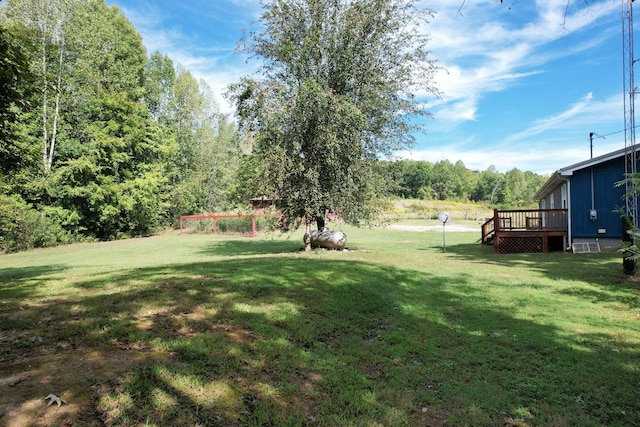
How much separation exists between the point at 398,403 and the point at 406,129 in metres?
13.2

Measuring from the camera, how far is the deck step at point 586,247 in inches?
585

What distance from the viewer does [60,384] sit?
2779mm

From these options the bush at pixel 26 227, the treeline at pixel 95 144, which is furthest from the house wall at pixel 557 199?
the bush at pixel 26 227

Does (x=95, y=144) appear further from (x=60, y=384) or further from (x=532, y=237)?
(x=60, y=384)

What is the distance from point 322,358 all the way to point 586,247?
15131 millimetres

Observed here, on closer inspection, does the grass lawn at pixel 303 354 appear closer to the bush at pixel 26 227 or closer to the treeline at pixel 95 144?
the treeline at pixel 95 144

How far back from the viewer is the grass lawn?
2.94m

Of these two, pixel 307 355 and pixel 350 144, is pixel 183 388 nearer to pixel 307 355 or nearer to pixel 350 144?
pixel 307 355

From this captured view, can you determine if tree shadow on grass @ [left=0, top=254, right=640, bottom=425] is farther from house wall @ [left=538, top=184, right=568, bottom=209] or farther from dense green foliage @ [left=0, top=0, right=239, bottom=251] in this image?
dense green foliage @ [left=0, top=0, right=239, bottom=251]

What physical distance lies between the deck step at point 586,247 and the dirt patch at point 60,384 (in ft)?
54.3

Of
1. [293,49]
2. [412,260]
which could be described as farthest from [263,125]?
[412,260]

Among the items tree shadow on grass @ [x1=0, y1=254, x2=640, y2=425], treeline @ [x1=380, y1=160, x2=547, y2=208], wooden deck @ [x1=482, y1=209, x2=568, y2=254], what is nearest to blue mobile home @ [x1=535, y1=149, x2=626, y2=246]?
wooden deck @ [x1=482, y1=209, x2=568, y2=254]

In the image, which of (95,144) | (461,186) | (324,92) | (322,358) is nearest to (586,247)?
(324,92)

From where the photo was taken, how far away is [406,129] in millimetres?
15234
